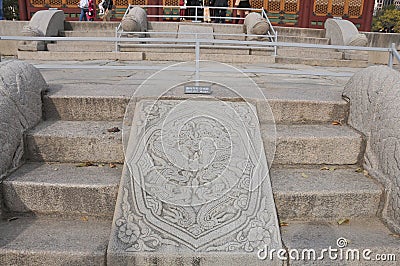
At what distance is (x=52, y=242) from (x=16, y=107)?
4.29ft

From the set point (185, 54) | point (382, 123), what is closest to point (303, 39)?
point (185, 54)

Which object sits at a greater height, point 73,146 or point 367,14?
point 367,14

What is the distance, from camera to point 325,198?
2623 mm

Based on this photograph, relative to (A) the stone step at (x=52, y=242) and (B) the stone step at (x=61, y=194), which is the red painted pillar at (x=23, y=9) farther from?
(A) the stone step at (x=52, y=242)

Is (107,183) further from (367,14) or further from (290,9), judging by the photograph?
(367,14)

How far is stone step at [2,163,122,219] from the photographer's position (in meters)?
2.59

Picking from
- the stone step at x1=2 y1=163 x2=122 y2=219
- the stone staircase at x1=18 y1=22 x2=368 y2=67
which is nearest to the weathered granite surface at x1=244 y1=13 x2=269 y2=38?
the stone staircase at x1=18 y1=22 x2=368 y2=67

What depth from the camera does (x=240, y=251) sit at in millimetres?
2248

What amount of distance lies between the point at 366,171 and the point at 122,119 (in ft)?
7.84

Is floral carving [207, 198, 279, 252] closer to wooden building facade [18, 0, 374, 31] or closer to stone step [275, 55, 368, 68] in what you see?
stone step [275, 55, 368, 68]

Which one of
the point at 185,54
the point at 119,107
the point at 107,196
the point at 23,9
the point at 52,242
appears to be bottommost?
the point at 52,242

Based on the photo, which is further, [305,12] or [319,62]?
[305,12]

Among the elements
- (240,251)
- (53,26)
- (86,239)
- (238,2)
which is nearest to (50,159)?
(86,239)

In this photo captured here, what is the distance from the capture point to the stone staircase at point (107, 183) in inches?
91.4
